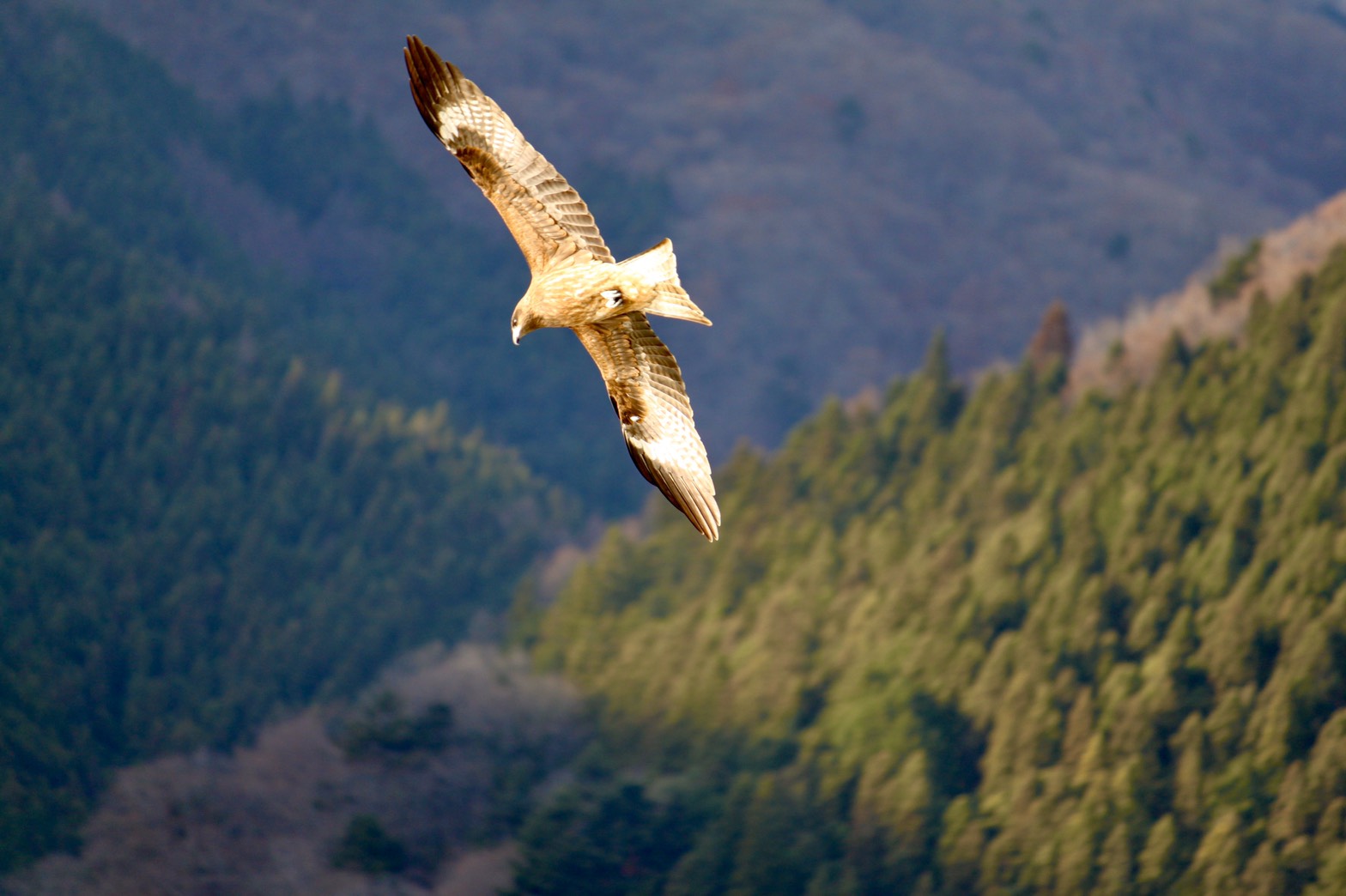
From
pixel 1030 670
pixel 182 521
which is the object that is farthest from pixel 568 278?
pixel 182 521

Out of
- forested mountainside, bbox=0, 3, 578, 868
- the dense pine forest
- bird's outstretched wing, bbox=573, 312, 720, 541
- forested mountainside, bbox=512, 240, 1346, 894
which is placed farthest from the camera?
forested mountainside, bbox=0, 3, 578, 868

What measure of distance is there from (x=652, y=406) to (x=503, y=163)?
11.0 feet

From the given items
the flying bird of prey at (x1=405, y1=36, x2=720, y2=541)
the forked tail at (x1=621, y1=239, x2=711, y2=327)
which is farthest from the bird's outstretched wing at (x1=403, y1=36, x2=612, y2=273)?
the forked tail at (x1=621, y1=239, x2=711, y2=327)

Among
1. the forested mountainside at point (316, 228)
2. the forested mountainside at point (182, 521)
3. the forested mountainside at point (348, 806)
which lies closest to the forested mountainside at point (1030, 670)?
the forested mountainside at point (348, 806)

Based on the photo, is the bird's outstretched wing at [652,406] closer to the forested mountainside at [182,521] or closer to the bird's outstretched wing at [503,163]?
the bird's outstretched wing at [503,163]

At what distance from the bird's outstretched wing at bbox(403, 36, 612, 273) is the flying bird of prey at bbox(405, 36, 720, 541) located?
1 cm

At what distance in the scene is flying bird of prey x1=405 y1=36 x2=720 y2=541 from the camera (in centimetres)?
1900

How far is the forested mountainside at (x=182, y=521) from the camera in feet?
254

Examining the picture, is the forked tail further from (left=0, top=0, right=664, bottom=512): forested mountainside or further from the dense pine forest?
(left=0, top=0, right=664, bottom=512): forested mountainside

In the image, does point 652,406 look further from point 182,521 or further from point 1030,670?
point 182,521

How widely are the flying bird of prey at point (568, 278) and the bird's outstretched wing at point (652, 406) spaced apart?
10 millimetres

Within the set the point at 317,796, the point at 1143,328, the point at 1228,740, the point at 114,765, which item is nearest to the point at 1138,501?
the point at 1228,740

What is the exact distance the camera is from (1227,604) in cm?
5078

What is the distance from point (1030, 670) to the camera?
182ft
